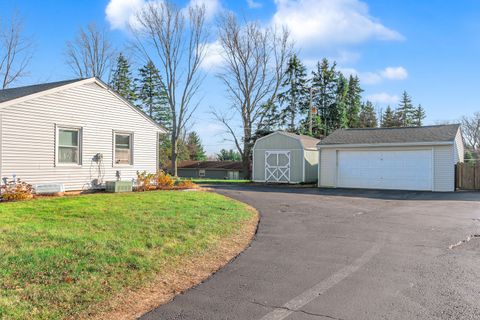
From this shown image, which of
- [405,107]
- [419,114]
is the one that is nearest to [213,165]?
[405,107]

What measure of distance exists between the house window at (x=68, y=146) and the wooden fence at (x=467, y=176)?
55.6 ft

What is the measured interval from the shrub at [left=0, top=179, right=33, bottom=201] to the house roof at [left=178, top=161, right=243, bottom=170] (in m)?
42.9

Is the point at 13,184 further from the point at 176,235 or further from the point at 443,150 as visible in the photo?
the point at 443,150

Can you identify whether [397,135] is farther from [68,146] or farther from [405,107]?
[405,107]

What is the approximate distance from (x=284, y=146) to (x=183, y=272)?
1937 centimetres

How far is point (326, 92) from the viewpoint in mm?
40781

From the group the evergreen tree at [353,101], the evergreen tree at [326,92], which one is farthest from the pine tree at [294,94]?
the evergreen tree at [353,101]

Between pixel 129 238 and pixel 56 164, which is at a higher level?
pixel 56 164

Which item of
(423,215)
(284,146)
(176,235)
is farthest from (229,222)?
(284,146)

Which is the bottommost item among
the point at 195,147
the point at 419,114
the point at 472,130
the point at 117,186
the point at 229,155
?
the point at 117,186

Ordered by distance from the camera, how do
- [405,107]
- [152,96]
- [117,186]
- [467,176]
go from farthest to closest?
[405,107] < [152,96] < [467,176] < [117,186]

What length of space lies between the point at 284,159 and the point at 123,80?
84.6ft

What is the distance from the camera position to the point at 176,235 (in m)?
6.74

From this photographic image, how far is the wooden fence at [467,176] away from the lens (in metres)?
17.5
